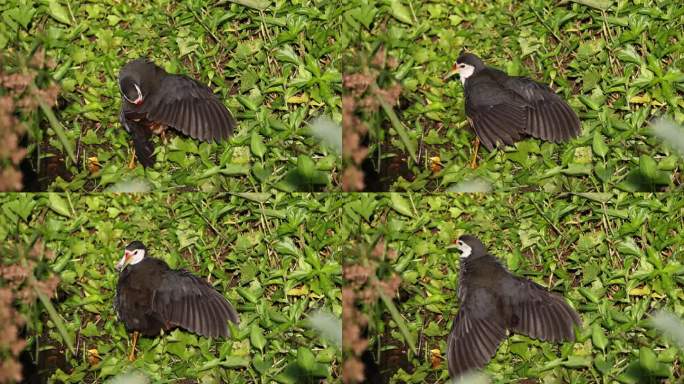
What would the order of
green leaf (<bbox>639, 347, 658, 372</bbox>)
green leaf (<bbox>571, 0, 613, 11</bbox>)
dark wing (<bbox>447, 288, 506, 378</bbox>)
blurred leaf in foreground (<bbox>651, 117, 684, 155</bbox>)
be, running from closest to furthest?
dark wing (<bbox>447, 288, 506, 378</bbox>)
green leaf (<bbox>639, 347, 658, 372</bbox>)
blurred leaf in foreground (<bbox>651, 117, 684, 155</bbox>)
green leaf (<bbox>571, 0, 613, 11</bbox>)

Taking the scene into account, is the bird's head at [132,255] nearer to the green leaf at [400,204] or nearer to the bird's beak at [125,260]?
the bird's beak at [125,260]

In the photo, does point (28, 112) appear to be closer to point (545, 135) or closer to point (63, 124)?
point (63, 124)

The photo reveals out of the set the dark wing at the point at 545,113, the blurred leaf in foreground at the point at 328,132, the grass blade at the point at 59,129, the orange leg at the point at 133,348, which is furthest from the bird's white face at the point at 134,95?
the dark wing at the point at 545,113

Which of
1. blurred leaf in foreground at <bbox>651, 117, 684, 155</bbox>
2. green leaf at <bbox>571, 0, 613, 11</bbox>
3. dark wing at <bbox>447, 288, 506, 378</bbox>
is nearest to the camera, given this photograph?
dark wing at <bbox>447, 288, 506, 378</bbox>

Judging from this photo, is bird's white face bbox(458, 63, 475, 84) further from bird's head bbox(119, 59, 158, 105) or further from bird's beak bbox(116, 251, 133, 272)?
bird's beak bbox(116, 251, 133, 272)

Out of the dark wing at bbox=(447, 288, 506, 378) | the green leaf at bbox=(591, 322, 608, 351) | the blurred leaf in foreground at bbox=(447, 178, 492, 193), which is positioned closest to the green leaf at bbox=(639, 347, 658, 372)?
the green leaf at bbox=(591, 322, 608, 351)

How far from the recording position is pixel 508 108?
4434 mm

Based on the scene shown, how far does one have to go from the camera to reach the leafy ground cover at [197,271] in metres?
4.42

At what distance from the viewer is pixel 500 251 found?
4551 millimetres

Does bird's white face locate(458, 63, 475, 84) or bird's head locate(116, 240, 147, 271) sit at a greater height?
bird's white face locate(458, 63, 475, 84)

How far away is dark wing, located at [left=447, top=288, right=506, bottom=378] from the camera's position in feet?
14.0

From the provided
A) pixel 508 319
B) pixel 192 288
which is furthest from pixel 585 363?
pixel 192 288

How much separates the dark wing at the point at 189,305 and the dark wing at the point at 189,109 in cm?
69

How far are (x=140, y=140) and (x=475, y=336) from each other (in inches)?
71.3
